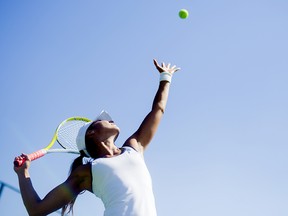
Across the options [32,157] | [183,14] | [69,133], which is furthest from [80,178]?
[183,14]

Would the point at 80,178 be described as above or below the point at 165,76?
below

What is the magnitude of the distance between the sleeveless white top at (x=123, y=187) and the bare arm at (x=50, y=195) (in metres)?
0.15

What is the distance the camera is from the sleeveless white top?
295cm

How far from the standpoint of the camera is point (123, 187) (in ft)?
9.89

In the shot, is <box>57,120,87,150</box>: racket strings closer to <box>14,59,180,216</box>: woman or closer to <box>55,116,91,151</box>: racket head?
<box>55,116,91,151</box>: racket head

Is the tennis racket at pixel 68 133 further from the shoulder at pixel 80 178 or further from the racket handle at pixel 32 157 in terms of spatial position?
the shoulder at pixel 80 178

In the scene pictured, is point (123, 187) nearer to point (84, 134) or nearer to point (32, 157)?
point (84, 134)

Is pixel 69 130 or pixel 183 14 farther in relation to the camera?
pixel 183 14

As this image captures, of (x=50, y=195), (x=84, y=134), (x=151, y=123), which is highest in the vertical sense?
(x=151, y=123)

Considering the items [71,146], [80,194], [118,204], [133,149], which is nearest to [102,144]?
[133,149]

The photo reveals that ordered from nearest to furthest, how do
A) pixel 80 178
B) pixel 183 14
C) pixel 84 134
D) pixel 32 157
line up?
1. pixel 80 178
2. pixel 84 134
3. pixel 32 157
4. pixel 183 14

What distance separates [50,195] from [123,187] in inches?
23.1

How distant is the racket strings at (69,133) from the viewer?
18.3 ft

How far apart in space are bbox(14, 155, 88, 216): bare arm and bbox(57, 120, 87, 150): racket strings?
2.34m
